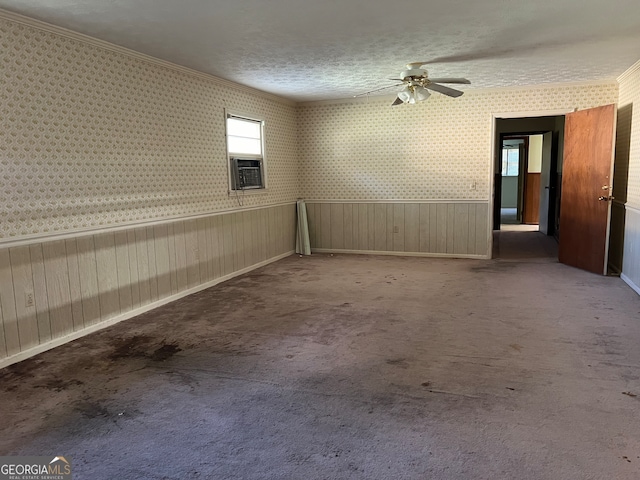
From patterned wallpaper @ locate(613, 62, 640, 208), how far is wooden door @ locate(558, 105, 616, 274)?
0.20 m

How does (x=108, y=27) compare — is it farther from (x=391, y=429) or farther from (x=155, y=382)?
(x=391, y=429)

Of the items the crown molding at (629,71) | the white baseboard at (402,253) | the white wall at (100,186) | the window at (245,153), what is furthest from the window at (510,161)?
the white wall at (100,186)

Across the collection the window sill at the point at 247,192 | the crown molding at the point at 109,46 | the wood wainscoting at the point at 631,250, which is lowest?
the wood wainscoting at the point at 631,250

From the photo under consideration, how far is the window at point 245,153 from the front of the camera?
5949 millimetres

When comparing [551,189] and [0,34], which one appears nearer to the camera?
[0,34]

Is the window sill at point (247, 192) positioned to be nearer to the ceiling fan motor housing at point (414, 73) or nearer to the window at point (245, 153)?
the window at point (245, 153)

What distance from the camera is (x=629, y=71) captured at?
5363mm

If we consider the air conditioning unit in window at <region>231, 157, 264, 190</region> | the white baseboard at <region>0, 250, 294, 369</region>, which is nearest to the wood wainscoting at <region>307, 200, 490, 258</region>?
the air conditioning unit in window at <region>231, 157, 264, 190</region>

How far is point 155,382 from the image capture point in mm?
2936

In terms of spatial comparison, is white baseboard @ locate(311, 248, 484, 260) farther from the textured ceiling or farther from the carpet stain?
the carpet stain

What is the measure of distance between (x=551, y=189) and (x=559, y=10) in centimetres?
648

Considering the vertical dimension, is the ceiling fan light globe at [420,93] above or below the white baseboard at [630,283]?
above

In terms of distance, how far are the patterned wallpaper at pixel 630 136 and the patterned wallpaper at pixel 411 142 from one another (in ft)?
1.41

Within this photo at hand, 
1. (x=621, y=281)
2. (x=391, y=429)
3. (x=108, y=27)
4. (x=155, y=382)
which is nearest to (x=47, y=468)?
(x=155, y=382)
